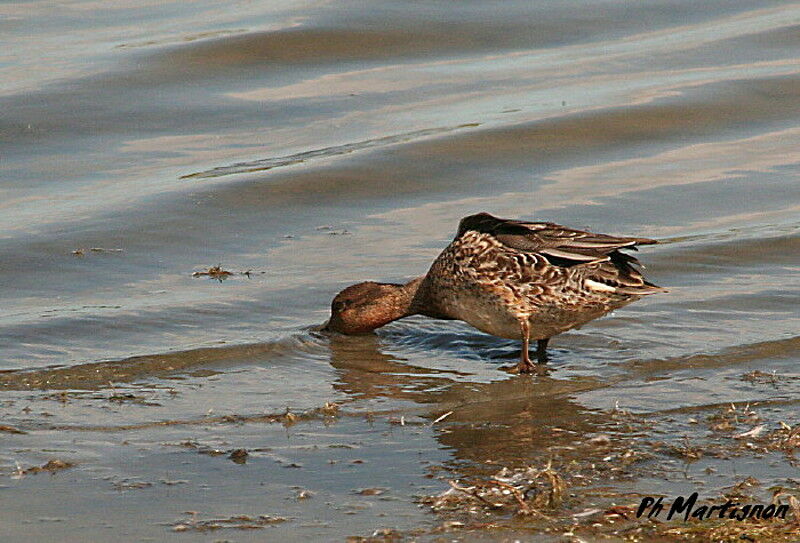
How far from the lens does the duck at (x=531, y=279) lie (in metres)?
6.88

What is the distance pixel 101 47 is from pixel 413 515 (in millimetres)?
10167

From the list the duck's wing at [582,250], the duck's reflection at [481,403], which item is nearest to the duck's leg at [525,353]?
the duck's reflection at [481,403]

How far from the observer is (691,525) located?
4477 mm

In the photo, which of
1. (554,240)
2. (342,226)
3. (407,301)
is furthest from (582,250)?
(342,226)

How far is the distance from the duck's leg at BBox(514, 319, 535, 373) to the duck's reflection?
108 millimetres

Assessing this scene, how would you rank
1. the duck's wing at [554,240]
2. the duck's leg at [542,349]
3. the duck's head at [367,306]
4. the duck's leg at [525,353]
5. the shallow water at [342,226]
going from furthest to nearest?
the duck's head at [367,306] → the duck's leg at [542,349] → the duck's leg at [525,353] → the duck's wing at [554,240] → the shallow water at [342,226]

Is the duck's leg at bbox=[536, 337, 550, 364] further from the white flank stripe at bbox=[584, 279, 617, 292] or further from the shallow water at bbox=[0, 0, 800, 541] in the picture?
the white flank stripe at bbox=[584, 279, 617, 292]

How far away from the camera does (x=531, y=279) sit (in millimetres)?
7016

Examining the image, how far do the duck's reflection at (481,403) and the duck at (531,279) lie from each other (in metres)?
0.38

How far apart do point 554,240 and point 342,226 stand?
3005mm

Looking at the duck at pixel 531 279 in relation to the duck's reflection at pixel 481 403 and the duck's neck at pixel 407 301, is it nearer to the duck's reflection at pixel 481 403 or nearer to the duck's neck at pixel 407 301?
the duck's neck at pixel 407 301

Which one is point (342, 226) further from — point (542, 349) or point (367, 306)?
point (542, 349)

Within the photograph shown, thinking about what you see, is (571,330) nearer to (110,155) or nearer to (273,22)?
(110,155)

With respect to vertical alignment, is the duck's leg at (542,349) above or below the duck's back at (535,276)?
below
